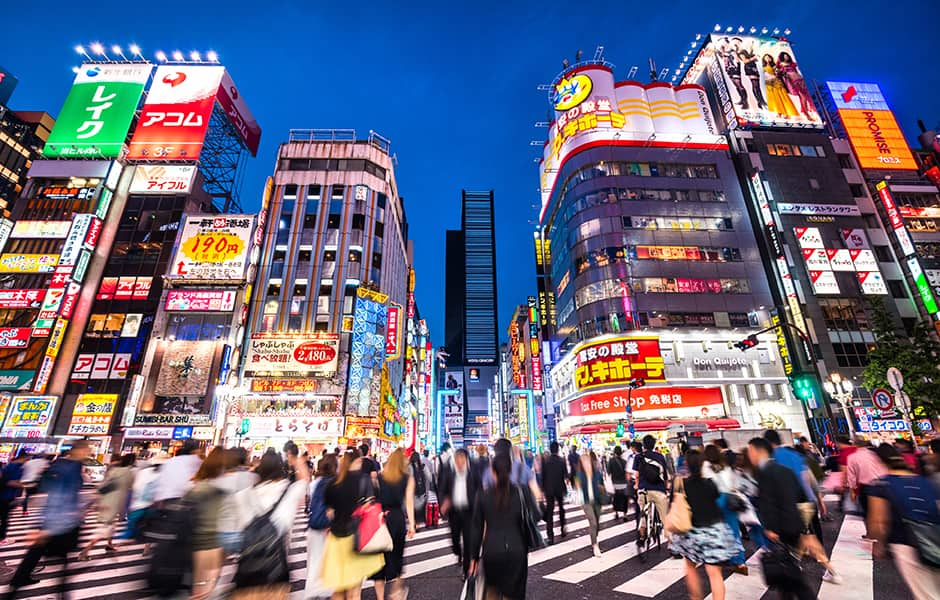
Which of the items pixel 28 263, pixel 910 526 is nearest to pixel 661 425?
pixel 910 526

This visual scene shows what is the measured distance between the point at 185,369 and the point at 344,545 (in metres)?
36.1

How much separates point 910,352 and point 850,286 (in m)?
11.6

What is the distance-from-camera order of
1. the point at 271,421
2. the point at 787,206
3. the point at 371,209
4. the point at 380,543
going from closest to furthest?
1. the point at 380,543
2. the point at 271,421
3. the point at 787,206
4. the point at 371,209

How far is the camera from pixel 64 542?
5246 mm

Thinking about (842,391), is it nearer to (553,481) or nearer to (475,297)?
(553,481)

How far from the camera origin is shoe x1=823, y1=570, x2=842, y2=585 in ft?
18.0

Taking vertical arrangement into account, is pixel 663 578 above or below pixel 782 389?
below

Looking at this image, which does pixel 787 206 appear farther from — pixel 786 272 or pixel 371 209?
pixel 371 209

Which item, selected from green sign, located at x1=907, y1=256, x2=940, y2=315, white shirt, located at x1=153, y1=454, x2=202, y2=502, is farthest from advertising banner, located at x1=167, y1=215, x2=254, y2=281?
green sign, located at x1=907, y1=256, x2=940, y2=315

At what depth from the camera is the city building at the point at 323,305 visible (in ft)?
108

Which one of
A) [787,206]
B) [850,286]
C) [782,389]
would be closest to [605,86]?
[787,206]

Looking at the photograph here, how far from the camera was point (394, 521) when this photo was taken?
5191 mm

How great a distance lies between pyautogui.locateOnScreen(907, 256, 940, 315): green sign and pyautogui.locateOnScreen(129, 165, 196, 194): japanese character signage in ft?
213

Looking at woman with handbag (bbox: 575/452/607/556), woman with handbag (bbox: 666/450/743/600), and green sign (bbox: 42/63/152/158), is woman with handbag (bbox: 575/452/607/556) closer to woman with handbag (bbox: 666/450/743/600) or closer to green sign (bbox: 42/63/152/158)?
woman with handbag (bbox: 666/450/743/600)
